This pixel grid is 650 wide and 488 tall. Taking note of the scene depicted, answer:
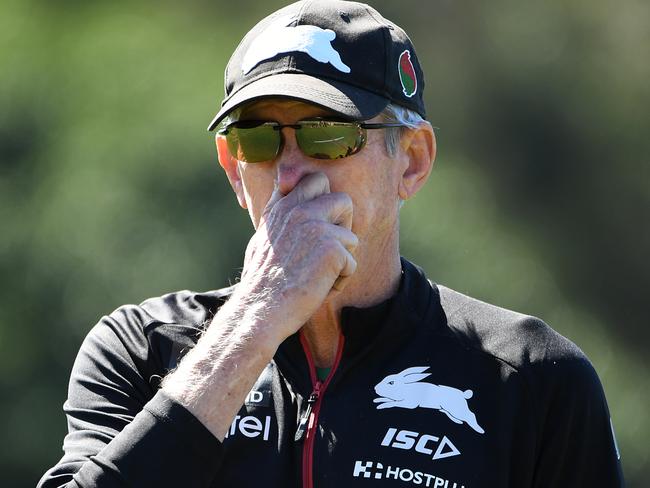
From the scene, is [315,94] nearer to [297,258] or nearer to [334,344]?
[297,258]

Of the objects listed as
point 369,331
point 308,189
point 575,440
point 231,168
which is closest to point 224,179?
point 231,168

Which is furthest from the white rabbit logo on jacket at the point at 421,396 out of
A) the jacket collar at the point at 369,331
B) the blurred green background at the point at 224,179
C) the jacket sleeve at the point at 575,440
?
the blurred green background at the point at 224,179

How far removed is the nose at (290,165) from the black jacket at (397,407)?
425 millimetres

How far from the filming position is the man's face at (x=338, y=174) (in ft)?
9.88

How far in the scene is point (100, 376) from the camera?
120 inches

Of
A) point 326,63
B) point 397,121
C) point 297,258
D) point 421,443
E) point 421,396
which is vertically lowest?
point 421,443

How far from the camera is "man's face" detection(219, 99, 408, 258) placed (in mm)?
3012

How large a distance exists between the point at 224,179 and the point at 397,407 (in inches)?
254

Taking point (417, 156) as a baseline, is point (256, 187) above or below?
below

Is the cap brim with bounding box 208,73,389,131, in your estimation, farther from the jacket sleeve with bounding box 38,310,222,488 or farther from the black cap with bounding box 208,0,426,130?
the jacket sleeve with bounding box 38,310,222,488

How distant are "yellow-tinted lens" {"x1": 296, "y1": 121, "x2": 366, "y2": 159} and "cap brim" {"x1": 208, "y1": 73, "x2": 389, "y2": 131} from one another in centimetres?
6

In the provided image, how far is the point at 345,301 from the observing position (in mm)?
3195

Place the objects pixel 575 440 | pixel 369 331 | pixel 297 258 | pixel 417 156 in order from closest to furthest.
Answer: pixel 297 258
pixel 575 440
pixel 369 331
pixel 417 156

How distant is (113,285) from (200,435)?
6928 millimetres
